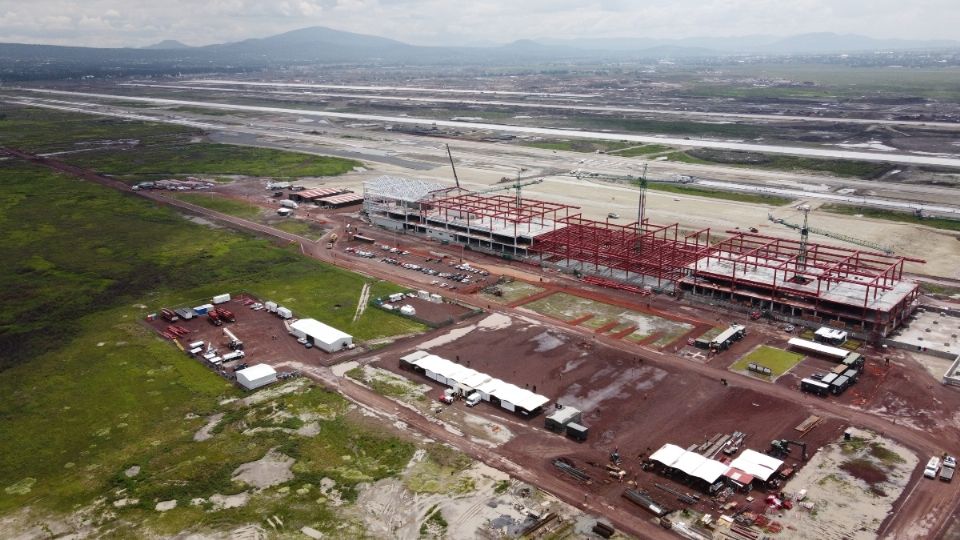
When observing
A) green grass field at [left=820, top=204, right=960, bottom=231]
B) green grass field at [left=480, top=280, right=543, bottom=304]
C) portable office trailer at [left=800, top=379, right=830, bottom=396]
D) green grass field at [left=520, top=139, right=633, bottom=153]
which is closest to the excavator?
portable office trailer at [left=800, top=379, right=830, bottom=396]

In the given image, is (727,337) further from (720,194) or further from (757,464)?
(720,194)

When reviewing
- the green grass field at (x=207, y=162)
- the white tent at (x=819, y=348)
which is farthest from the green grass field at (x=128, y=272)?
the white tent at (x=819, y=348)

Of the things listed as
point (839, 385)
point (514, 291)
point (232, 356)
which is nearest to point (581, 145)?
point (514, 291)

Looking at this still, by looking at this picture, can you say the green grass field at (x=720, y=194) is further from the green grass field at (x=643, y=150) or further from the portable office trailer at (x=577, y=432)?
the portable office trailer at (x=577, y=432)

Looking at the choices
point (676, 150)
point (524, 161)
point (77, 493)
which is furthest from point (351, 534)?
point (676, 150)

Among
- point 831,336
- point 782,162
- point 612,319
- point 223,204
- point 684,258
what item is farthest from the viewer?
point 782,162

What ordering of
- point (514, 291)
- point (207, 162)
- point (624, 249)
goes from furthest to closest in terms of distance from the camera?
point (207, 162)
point (624, 249)
point (514, 291)
